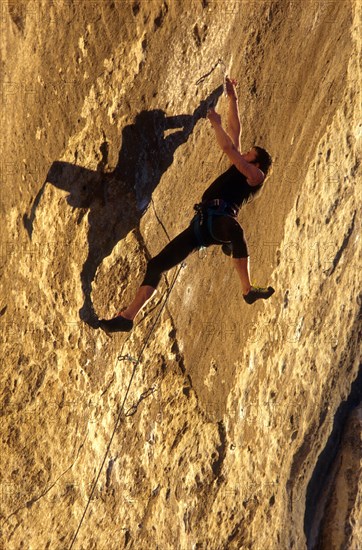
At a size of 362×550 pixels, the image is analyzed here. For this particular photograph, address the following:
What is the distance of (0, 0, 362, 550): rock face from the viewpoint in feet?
13.8

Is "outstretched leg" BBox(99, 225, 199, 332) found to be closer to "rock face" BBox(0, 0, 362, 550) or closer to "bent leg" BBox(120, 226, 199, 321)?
"bent leg" BBox(120, 226, 199, 321)

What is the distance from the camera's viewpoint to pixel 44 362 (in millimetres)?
4379

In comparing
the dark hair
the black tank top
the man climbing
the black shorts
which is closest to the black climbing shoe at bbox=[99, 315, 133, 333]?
the man climbing

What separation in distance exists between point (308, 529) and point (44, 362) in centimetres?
458

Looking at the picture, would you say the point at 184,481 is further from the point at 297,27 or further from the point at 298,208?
the point at 297,27

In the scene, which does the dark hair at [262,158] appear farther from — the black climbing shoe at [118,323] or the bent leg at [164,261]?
the black climbing shoe at [118,323]

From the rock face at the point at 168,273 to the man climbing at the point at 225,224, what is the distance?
422 mm

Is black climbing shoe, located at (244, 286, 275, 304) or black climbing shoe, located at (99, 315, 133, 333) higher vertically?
black climbing shoe, located at (99, 315, 133, 333)

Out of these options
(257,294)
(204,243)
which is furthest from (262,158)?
(257,294)

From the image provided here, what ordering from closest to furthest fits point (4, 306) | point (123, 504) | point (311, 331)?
point (4, 306)
point (123, 504)
point (311, 331)

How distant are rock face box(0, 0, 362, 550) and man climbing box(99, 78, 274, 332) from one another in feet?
1.38

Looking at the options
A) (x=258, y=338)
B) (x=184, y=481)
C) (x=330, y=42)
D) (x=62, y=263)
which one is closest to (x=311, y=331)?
(x=258, y=338)

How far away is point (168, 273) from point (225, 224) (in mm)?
1137

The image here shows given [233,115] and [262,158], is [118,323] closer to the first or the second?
[262,158]
